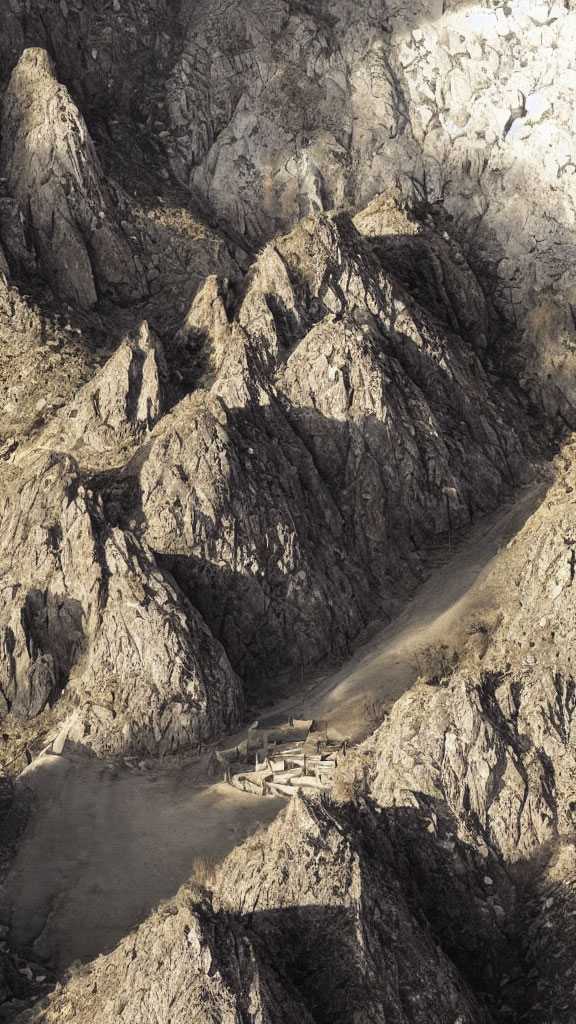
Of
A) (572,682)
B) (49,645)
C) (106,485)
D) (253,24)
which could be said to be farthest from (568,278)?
(572,682)

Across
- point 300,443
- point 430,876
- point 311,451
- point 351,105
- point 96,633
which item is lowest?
point 430,876

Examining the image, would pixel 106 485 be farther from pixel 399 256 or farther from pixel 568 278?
pixel 568 278

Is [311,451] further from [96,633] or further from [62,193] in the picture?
[62,193]

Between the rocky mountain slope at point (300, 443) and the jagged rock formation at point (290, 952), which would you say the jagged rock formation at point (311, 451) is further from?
the jagged rock formation at point (290, 952)

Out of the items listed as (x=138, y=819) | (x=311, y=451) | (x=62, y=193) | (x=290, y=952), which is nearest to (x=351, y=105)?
(x=62, y=193)

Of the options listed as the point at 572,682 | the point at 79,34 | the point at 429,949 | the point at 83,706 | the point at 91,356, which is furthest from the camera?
the point at 79,34
